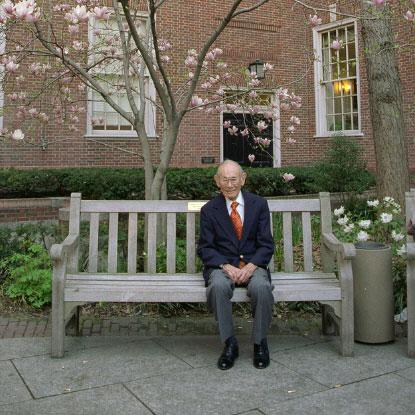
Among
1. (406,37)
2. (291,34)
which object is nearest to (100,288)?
(406,37)

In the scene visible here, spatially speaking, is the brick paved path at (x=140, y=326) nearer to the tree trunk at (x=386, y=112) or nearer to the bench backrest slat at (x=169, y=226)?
the bench backrest slat at (x=169, y=226)

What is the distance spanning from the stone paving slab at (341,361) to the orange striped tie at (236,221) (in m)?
0.99

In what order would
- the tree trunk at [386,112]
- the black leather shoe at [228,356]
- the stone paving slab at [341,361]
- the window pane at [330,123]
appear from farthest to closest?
the window pane at [330,123]
the tree trunk at [386,112]
the black leather shoe at [228,356]
the stone paving slab at [341,361]

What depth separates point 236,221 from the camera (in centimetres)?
420

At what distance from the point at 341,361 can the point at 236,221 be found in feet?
4.40

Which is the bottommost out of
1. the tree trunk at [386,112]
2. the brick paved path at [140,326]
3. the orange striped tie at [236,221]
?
the brick paved path at [140,326]

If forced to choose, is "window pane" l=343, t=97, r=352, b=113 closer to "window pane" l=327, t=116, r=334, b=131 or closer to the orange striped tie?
"window pane" l=327, t=116, r=334, b=131

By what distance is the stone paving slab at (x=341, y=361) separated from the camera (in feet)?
11.7

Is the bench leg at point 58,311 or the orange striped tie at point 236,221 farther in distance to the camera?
the orange striped tie at point 236,221

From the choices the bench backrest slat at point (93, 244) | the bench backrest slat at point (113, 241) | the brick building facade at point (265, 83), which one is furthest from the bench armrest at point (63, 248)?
the brick building facade at point (265, 83)

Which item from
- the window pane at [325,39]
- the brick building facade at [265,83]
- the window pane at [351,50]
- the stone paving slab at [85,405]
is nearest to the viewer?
the stone paving slab at [85,405]

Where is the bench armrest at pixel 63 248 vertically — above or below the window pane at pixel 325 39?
below

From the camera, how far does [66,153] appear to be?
542 inches

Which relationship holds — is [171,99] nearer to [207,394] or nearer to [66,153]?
[207,394]
